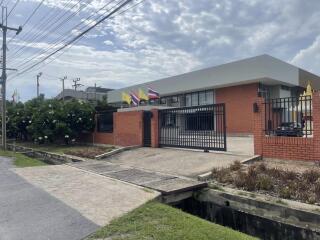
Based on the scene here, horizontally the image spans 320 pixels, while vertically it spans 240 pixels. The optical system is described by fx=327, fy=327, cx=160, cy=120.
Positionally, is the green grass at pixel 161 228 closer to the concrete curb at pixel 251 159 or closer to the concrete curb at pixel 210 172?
the concrete curb at pixel 210 172

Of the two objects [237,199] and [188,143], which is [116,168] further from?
[237,199]

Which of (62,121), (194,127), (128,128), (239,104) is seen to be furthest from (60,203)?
(239,104)

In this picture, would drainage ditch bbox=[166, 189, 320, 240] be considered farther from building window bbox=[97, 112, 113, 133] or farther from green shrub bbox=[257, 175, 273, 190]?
building window bbox=[97, 112, 113, 133]

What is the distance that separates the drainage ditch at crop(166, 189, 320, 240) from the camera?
20.1ft

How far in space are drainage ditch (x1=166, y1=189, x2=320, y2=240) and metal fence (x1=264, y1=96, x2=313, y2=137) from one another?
4.07 m

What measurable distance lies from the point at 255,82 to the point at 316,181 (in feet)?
67.2

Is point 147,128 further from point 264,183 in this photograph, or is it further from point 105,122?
point 264,183

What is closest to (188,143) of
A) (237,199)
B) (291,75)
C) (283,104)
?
(283,104)

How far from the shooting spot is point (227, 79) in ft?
91.2

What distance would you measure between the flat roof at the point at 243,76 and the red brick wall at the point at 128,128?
11.6 m

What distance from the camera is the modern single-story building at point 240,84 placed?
85.8 ft

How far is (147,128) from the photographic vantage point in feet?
58.5

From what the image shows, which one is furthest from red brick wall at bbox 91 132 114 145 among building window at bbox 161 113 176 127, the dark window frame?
building window at bbox 161 113 176 127

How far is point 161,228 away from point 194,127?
31.3 feet
